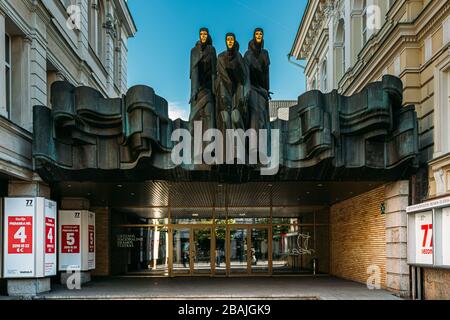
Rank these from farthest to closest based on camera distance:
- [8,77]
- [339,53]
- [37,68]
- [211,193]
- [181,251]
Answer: [339,53], [181,251], [211,193], [37,68], [8,77]

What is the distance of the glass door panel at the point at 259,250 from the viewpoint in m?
28.5

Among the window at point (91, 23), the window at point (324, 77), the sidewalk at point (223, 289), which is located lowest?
the sidewalk at point (223, 289)

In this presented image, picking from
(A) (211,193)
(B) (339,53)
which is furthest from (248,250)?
(B) (339,53)

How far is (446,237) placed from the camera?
16.5 metres

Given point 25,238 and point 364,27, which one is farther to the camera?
point 364,27

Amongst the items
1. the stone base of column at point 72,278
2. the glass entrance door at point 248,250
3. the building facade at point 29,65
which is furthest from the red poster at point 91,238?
the glass entrance door at point 248,250

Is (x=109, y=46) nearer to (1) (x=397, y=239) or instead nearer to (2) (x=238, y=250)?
(2) (x=238, y=250)

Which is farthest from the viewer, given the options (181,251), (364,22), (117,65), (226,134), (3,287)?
(117,65)

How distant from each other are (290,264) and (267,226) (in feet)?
6.43

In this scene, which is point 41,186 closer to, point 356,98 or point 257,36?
point 257,36

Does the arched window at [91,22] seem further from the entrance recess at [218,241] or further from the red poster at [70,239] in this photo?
the red poster at [70,239]

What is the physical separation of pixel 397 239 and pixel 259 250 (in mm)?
9880

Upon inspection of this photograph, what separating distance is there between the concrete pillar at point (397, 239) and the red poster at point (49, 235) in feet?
34.2

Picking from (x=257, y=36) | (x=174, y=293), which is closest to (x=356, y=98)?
(x=257, y=36)
